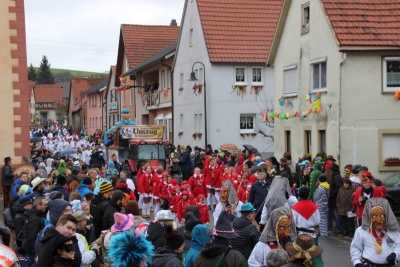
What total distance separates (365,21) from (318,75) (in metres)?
2.59

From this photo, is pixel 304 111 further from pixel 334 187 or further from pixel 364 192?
pixel 364 192

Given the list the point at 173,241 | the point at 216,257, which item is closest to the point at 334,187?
the point at 173,241

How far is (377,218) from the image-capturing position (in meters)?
8.73

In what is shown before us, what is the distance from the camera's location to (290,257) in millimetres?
7070

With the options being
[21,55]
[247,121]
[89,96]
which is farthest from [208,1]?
[89,96]

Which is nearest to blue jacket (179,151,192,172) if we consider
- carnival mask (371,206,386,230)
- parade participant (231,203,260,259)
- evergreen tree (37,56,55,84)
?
parade participant (231,203,260,259)

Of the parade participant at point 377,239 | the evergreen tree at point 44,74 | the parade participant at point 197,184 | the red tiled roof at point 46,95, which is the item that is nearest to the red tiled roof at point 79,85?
the red tiled roof at point 46,95

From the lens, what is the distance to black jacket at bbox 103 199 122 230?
10.5 meters

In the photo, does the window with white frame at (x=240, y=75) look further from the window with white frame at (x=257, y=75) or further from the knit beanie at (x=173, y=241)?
the knit beanie at (x=173, y=241)

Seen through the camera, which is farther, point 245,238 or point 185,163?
point 185,163

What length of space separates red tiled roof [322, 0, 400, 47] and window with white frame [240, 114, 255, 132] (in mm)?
12798

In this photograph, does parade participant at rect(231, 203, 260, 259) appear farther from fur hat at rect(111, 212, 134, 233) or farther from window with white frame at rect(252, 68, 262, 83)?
window with white frame at rect(252, 68, 262, 83)

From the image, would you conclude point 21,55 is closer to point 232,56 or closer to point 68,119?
point 232,56

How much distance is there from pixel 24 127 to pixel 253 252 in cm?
1841
